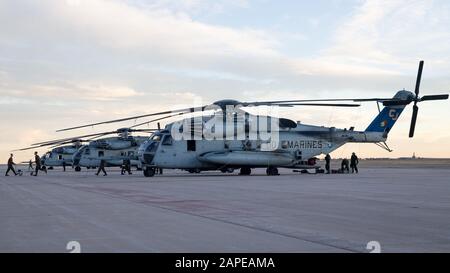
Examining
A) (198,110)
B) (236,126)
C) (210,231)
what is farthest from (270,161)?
(210,231)

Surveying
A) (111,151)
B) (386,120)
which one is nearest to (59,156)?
(111,151)

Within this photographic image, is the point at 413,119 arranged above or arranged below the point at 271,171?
above

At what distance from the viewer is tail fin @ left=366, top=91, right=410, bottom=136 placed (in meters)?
40.8

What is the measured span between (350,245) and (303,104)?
21846mm

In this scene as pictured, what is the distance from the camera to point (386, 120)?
4097 cm

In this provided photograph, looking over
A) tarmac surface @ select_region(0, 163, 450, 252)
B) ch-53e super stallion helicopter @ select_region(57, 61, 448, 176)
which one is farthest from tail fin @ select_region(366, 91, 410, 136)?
tarmac surface @ select_region(0, 163, 450, 252)

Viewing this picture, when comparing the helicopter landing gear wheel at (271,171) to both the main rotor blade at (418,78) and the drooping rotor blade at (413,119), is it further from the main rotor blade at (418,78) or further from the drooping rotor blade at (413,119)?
the main rotor blade at (418,78)

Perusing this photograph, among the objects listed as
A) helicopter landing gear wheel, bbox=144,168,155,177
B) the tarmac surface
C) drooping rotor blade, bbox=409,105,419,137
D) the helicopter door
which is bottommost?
the tarmac surface

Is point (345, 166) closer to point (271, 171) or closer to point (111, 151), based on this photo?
point (271, 171)

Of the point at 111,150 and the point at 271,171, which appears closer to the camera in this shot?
the point at 271,171

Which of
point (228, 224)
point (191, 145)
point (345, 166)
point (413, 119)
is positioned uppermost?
point (413, 119)

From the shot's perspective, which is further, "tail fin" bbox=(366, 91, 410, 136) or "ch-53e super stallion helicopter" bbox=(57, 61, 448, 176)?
"tail fin" bbox=(366, 91, 410, 136)

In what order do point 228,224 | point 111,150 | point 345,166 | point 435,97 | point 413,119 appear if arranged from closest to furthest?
point 228,224
point 435,97
point 413,119
point 345,166
point 111,150

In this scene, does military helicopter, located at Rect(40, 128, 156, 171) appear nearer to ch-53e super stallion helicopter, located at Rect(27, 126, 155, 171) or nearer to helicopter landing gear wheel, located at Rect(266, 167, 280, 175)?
ch-53e super stallion helicopter, located at Rect(27, 126, 155, 171)
